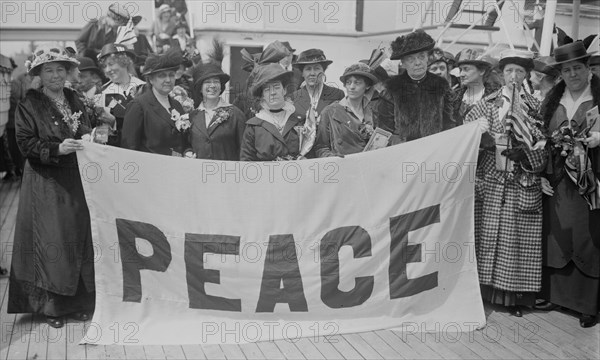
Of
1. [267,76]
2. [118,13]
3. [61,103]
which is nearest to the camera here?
[61,103]

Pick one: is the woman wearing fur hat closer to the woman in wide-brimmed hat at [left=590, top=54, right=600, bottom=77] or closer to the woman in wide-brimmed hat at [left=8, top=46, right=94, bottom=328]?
the woman in wide-brimmed hat at [left=590, top=54, right=600, bottom=77]

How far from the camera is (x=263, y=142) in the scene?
5199 mm

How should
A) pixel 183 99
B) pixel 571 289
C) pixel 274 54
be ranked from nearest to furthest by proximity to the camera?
1. pixel 571 289
2. pixel 183 99
3. pixel 274 54

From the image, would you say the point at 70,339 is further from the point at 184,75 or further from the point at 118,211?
the point at 184,75

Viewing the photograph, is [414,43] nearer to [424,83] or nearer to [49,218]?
[424,83]

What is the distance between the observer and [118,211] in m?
4.92

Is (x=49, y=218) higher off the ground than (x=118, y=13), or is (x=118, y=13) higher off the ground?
(x=118, y=13)

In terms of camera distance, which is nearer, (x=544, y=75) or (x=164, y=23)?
Answer: (x=544, y=75)

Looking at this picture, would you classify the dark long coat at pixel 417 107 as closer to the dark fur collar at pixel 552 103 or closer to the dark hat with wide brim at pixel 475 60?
the dark fur collar at pixel 552 103

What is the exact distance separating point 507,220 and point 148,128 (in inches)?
113

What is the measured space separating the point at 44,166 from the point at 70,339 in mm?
1255

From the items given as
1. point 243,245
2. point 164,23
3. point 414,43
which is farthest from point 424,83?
point 164,23

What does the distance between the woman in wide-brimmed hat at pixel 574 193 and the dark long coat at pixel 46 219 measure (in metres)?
3.62

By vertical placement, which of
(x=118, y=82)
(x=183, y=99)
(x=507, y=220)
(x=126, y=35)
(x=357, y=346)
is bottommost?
(x=357, y=346)
